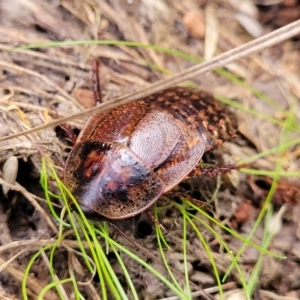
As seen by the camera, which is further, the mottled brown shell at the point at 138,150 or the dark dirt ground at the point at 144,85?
the dark dirt ground at the point at 144,85

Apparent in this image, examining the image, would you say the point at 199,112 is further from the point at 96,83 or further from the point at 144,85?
the point at 96,83

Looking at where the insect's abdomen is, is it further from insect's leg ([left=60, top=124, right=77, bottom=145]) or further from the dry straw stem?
the dry straw stem

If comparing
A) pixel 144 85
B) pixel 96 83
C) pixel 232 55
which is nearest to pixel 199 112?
pixel 144 85

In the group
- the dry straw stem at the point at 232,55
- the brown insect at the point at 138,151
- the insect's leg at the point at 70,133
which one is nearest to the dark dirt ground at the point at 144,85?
the insect's leg at the point at 70,133

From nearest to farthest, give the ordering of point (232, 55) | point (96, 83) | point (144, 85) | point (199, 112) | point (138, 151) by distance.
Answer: point (232, 55)
point (138, 151)
point (199, 112)
point (96, 83)
point (144, 85)

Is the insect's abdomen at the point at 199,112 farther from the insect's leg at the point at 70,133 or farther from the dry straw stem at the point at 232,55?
the dry straw stem at the point at 232,55

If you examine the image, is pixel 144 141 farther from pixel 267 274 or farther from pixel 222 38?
pixel 222 38

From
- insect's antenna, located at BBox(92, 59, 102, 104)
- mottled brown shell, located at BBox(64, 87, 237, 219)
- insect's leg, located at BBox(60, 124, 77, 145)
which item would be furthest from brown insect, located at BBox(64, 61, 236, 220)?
insect's antenna, located at BBox(92, 59, 102, 104)
